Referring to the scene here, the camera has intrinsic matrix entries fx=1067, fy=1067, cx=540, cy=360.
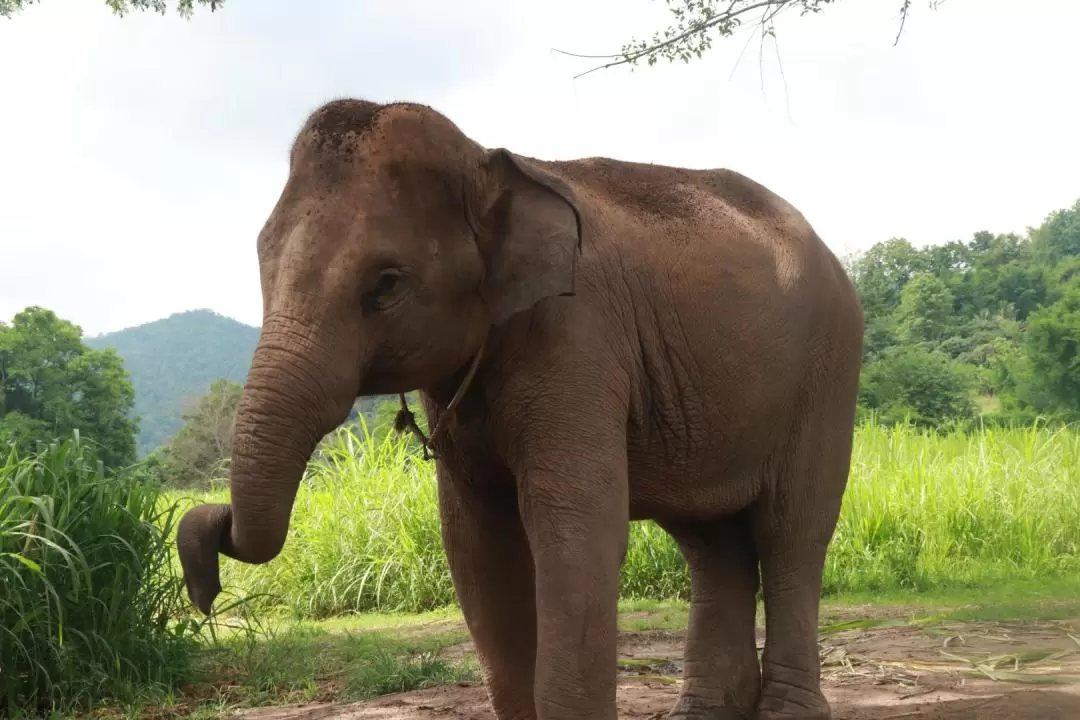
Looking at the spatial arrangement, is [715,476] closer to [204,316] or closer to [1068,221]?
[1068,221]

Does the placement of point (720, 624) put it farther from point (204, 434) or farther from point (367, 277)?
point (204, 434)

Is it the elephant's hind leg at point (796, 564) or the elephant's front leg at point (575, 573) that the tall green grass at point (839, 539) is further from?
the elephant's front leg at point (575, 573)

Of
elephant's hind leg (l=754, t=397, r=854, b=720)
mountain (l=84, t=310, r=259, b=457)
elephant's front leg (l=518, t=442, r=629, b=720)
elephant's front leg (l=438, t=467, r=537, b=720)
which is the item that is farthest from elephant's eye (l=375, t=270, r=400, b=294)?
mountain (l=84, t=310, r=259, b=457)

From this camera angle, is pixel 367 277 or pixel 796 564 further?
pixel 796 564

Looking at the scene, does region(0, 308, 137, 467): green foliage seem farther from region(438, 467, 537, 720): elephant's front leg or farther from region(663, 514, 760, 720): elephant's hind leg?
region(438, 467, 537, 720): elephant's front leg

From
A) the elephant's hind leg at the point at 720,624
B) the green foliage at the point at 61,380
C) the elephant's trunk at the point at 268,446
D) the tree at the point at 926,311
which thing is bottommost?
the elephant's hind leg at the point at 720,624

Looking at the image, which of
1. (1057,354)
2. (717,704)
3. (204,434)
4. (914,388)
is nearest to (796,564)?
(717,704)

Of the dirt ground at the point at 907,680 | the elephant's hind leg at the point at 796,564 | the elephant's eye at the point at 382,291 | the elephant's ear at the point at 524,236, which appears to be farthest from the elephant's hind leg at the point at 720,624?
the elephant's eye at the point at 382,291

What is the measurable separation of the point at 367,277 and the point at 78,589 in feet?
9.71

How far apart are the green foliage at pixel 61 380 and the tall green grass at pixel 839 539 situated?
1629 centimetres

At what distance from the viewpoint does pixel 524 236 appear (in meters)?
2.62

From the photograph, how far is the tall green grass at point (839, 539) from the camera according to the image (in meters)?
8.12

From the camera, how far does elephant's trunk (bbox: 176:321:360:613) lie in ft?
7.20

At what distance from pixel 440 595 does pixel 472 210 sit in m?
6.09
